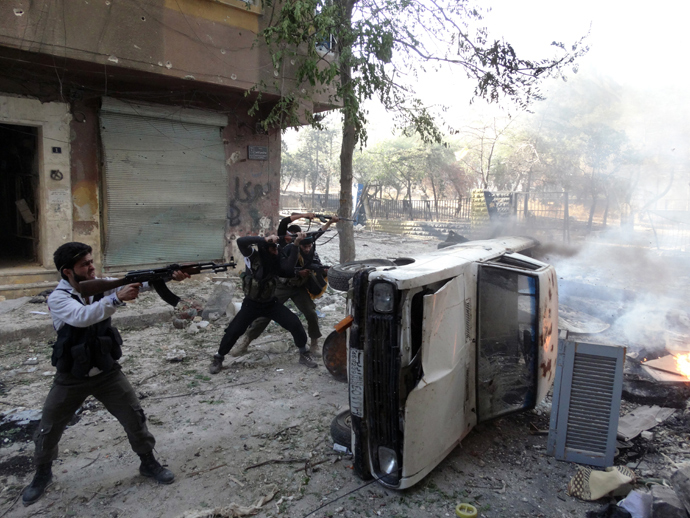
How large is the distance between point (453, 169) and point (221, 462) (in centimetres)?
2781

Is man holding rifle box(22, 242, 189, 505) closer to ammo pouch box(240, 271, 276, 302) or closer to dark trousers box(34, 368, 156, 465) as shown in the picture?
dark trousers box(34, 368, 156, 465)

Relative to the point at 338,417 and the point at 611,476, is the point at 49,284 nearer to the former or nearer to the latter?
the point at 338,417

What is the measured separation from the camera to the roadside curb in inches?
230

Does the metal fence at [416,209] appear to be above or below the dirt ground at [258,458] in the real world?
above

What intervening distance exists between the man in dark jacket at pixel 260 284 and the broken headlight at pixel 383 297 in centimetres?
245

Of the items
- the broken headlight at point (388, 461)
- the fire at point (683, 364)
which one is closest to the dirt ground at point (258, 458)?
the broken headlight at point (388, 461)

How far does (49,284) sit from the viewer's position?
7.43 m

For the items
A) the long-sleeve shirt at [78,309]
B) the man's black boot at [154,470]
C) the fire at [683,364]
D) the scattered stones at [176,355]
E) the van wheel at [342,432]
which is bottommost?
the scattered stones at [176,355]

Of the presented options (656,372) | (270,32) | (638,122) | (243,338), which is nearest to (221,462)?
(243,338)

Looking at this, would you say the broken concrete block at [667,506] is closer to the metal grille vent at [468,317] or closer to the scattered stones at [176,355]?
the metal grille vent at [468,317]

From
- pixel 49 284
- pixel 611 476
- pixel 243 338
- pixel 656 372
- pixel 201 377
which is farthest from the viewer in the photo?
pixel 49 284

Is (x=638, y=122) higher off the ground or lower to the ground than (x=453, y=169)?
higher

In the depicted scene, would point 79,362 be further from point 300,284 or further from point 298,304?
point 298,304

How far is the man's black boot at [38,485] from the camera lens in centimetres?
288
